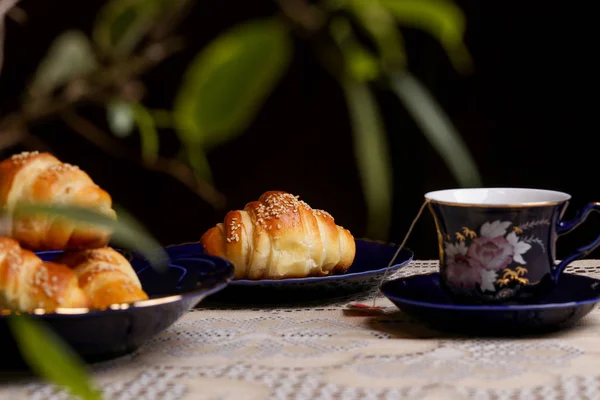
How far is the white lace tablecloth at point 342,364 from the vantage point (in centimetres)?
75

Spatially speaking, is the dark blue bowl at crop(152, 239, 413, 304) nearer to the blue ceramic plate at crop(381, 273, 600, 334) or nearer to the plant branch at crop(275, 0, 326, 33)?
the blue ceramic plate at crop(381, 273, 600, 334)

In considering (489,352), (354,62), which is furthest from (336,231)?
(354,62)

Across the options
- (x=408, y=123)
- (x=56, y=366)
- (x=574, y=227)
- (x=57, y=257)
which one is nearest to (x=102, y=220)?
(x=56, y=366)

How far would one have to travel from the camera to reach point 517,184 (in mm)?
2717

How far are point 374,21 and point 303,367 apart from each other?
26.7 inches

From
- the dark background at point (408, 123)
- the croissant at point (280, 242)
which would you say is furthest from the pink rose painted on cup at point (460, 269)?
the dark background at point (408, 123)

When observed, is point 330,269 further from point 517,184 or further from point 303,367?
point 517,184

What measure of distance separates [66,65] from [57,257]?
684 mm

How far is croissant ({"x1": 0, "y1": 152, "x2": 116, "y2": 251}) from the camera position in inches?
35.1

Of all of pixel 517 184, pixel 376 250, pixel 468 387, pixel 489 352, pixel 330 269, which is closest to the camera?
pixel 468 387

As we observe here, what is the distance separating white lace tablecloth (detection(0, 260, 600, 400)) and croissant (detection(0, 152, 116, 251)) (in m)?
0.14

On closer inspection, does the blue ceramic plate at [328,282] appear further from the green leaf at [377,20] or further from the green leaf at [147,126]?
the green leaf at [377,20]

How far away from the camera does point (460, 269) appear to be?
995mm

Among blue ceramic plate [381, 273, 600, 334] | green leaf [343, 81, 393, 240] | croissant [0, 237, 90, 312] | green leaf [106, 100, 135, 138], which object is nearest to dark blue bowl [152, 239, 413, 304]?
blue ceramic plate [381, 273, 600, 334]
